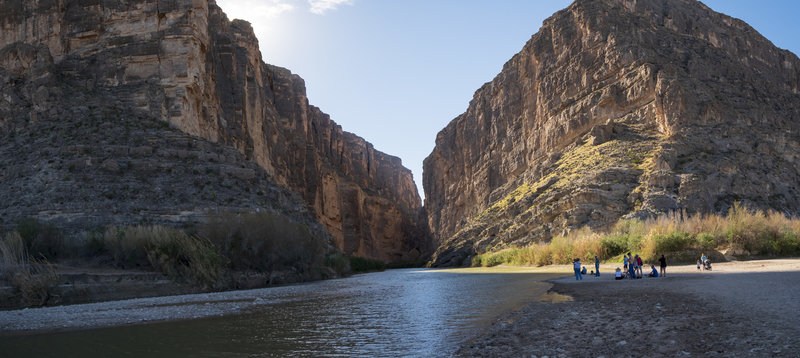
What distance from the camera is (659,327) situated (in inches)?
342

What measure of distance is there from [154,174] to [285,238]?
9955 mm

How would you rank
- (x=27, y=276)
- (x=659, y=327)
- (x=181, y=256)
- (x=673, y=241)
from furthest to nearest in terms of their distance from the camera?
1. (x=673, y=241)
2. (x=181, y=256)
3. (x=27, y=276)
4. (x=659, y=327)

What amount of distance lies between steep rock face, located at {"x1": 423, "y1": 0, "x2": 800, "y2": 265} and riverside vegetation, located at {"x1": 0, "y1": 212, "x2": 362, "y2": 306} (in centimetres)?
2602

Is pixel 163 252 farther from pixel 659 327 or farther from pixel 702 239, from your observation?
pixel 702 239

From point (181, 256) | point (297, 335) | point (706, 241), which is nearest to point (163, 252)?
point (181, 256)

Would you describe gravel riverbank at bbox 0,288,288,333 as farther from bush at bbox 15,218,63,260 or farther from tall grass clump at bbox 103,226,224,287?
bush at bbox 15,218,63,260

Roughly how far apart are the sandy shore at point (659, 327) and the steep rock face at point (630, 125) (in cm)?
3096

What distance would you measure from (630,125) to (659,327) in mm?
50683

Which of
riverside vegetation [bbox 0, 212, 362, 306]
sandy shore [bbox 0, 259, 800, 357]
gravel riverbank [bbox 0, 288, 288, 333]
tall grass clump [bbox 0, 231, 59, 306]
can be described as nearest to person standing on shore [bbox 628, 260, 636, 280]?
sandy shore [bbox 0, 259, 800, 357]

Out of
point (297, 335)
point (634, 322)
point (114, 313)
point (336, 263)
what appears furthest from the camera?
point (336, 263)

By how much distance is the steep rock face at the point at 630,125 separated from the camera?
144ft

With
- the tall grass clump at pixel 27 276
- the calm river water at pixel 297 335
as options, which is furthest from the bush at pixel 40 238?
the calm river water at pixel 297 335

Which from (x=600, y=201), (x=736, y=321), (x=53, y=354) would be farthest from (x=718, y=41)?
(x=53, y=354)

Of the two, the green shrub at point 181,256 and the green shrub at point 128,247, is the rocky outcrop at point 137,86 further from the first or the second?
the green shrub at point 181,256
